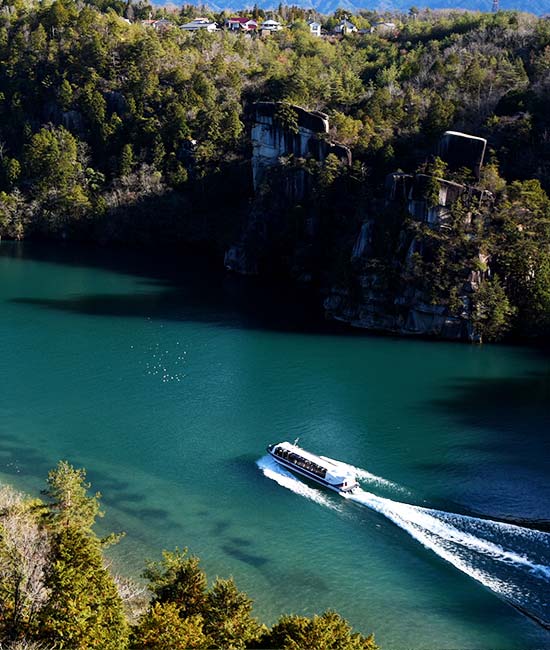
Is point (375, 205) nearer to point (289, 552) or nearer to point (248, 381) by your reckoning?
point (248, 381)

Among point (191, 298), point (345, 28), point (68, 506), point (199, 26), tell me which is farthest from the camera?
point (199, 26)

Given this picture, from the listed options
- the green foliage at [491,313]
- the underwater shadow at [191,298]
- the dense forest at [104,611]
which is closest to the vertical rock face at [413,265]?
the green foliage at [491,313]

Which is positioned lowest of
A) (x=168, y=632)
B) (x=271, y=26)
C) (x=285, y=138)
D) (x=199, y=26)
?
(x=168, y=632)

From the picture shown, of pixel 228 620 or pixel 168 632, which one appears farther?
pixel 228 620

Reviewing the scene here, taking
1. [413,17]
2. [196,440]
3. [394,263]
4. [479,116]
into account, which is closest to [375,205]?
[394,263]

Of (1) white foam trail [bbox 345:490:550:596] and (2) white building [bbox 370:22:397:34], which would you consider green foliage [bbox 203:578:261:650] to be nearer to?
(1) white foam trail [bbox 345:490:550:596]

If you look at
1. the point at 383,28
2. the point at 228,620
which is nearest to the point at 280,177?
the point at 383,28

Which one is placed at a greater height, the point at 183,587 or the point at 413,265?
the point at 413,265

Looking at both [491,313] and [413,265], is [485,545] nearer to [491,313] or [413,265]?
[491,313]
